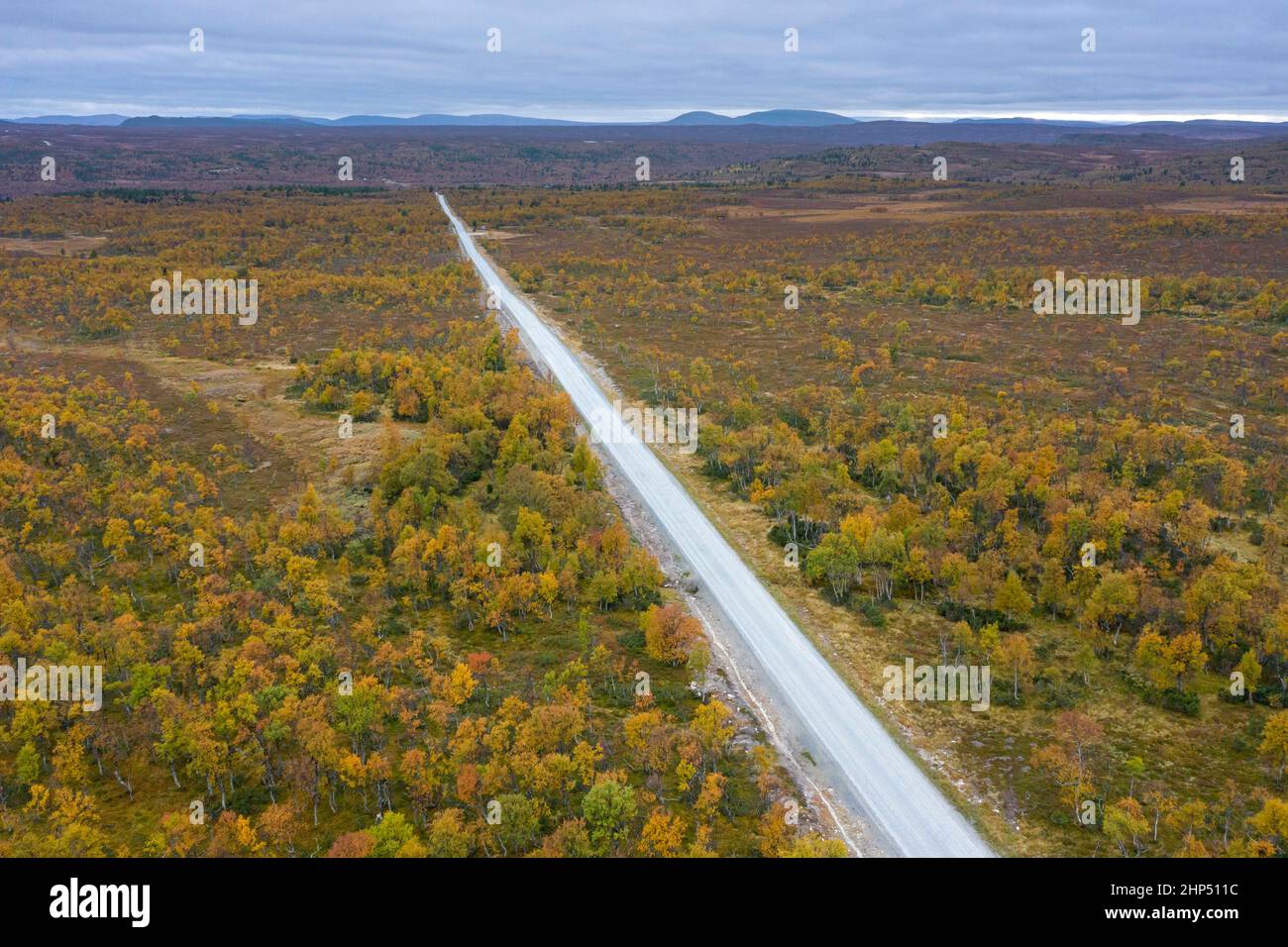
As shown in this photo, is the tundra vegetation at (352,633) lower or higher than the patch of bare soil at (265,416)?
lower

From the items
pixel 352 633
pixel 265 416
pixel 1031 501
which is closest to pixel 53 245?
pixel 265 416

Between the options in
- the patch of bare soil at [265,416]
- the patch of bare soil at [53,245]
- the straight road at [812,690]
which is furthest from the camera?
→ the patch of bare soil at [53,245]

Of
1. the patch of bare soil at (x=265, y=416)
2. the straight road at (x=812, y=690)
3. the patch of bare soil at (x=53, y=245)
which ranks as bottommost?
the straight road at (x=812, y=690)

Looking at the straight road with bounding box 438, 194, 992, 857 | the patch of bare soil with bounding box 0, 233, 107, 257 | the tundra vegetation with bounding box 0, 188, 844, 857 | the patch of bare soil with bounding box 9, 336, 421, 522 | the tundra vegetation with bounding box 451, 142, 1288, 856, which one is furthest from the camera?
the patch of bare soil with bounding box 0, 233, 107, 257

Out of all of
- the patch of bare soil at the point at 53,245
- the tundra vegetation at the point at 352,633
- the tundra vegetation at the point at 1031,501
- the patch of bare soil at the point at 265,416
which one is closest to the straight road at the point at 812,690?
the tundra vegetation at the point at 1031,501

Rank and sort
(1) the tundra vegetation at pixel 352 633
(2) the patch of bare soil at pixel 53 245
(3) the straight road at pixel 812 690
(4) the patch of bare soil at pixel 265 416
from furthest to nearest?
(2) the patch of bare soil at pixel 53 245, (4) the patch of bare soil at pixel 265 416, (1) the tundra vegetation at pixel 352 633, (3) the straight road at pixel 812 690

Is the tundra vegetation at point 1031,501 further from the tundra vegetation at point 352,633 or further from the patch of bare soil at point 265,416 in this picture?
the patch of bare soil at point 265,416

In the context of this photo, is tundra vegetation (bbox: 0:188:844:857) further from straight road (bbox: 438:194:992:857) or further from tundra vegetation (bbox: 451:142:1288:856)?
tundra vegetation (bbox: 451:142:1288:856)

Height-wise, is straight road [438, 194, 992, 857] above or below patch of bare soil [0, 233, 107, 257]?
below

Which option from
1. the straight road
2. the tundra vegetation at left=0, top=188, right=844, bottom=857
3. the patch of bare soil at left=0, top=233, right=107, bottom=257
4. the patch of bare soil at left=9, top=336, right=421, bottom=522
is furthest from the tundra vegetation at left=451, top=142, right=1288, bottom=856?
the patch of bare soil at left=0, top=233, right=107, bottom=257

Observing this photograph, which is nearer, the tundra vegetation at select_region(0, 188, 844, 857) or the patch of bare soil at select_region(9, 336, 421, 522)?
the tundra vegetation at select_region(0, 188, 844, 857)
